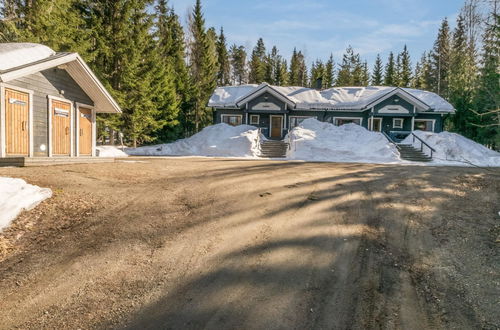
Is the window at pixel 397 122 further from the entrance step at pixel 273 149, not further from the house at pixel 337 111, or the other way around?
the entrance step at pixel 273 149

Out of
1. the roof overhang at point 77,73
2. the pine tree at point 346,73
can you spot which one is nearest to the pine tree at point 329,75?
the pine tree at point 346,73

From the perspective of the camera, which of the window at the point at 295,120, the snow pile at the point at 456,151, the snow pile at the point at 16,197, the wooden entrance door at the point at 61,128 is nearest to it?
the snow pile at the point at 16,197

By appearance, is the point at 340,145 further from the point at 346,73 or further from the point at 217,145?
the point at 346,73

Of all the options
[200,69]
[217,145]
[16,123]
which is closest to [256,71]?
[200,69]

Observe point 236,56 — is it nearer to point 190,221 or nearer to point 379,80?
point 379,80

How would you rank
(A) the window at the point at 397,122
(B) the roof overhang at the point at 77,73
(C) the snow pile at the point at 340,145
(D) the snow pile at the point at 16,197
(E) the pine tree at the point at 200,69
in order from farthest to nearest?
(E) the pine tree at the point at 200,69
(A) the window at the point at 397,122
(C) the snow pile at the point at 340,145
(B) the roof overhang at the point at 77,73
(D) the snow pile at the point at 16,197

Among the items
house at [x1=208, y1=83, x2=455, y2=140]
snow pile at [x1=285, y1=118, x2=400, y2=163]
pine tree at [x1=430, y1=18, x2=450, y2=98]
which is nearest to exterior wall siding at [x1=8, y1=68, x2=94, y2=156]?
snow pile at [x1=285, y1=118, x2=400, y2=163]

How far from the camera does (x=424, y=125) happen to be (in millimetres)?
25812

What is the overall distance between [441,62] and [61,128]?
5112cm

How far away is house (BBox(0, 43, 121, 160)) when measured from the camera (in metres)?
9.84

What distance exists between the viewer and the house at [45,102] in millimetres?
9844

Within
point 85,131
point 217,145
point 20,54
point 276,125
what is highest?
point 20,54

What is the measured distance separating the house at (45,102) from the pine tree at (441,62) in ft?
151

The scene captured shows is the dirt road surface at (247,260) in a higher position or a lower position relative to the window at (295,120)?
lower
